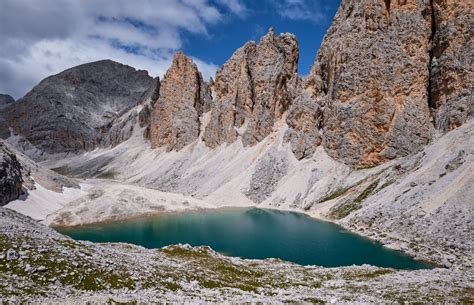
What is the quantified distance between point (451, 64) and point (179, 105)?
123414 millimetres

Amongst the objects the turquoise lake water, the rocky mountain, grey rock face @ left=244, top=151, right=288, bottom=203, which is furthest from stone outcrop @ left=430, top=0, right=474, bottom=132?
grey rock face @ left=244, top=151, right=288, bottom=203

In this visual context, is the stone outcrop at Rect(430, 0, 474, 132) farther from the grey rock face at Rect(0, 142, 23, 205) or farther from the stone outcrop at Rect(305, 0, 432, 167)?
the grey rock face at Rect(0, 142, 23, 205)

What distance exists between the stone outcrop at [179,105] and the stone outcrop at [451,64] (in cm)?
10563

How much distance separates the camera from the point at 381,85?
105 m

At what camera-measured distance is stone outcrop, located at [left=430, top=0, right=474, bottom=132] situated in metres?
90.8

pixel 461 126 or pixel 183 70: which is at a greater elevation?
pixel 183 70

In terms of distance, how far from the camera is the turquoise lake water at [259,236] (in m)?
54.2

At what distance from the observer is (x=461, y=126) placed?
285ft

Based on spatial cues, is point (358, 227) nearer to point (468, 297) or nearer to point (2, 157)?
point (468, 297)

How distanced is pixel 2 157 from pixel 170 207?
138 ft

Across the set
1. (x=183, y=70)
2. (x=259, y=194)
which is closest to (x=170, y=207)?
(x=259, y=194)

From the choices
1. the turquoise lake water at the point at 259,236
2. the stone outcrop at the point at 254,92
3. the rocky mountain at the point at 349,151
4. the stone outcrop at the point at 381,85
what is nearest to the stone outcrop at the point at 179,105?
the stone outcrop at the point at 254,92

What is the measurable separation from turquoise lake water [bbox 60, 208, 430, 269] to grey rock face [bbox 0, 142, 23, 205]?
47.4 feet

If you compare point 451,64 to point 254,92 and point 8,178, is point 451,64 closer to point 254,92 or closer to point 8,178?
point 254,92
